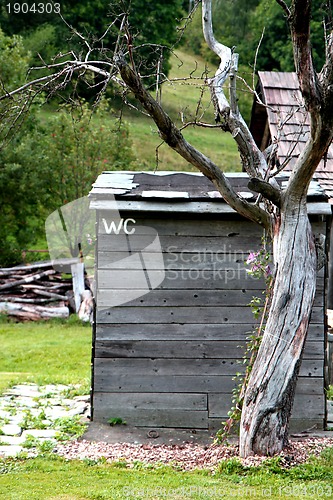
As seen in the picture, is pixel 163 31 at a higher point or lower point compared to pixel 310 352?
higher

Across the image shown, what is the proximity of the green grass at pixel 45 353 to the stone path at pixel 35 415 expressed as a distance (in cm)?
52

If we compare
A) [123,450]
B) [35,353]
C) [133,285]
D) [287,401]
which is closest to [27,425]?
[123,450]

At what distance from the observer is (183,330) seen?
799 centimetres

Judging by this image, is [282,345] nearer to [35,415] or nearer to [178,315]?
[178,315]

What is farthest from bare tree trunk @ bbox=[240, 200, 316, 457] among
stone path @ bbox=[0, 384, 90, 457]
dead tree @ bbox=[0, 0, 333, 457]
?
stone path @ bbox=[0, 384, 90, 457]

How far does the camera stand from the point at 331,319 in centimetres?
1137

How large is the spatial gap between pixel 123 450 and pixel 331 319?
5506 millimetres

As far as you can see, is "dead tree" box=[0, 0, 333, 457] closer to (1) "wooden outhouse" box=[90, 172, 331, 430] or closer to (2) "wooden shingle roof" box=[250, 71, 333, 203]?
(1) "wooden outhouse" box=[90, 172, 331, 430]

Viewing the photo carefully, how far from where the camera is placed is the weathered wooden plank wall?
794 cm

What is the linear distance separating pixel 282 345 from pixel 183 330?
5.96 feet

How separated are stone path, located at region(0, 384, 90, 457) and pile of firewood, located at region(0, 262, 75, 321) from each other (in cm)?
679

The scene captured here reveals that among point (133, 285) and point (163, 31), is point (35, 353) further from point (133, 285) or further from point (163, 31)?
point (163, 31)

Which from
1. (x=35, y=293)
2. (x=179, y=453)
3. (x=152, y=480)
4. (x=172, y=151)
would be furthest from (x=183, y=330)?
(x=172, y=151)

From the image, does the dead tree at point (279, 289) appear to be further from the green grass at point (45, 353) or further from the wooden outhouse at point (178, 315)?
the green grass at point (45, 353)
